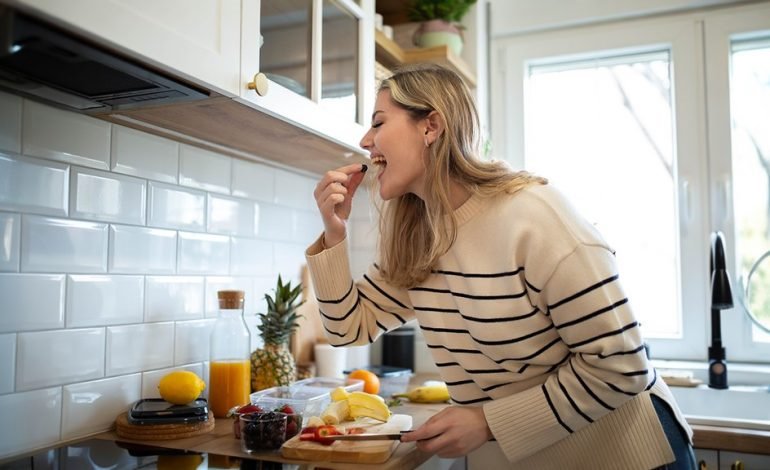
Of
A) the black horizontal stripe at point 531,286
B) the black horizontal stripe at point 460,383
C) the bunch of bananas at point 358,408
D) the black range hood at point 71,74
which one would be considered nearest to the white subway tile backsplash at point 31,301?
the black range hood at point 71,74

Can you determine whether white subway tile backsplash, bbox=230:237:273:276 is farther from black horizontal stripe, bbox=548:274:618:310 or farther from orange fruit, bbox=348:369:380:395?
black horizontal stripe, bbox=548:274:618:310

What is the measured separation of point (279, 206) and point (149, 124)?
61 centimetres

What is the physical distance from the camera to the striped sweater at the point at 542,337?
1064mm

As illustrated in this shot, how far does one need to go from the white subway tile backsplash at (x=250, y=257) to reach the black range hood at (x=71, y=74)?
582 mm

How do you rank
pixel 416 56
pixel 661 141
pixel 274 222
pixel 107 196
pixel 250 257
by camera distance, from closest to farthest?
pixel 107 196 < pixel 250 257 < pixel 274 222 < pixel 416 56 < pixel 661 141

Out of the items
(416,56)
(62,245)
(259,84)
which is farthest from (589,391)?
(416,56)

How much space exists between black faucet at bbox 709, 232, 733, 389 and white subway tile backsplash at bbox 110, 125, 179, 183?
1.56m

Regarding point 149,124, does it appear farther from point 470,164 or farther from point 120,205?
point 470,164

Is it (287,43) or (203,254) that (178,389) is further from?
(287,43)

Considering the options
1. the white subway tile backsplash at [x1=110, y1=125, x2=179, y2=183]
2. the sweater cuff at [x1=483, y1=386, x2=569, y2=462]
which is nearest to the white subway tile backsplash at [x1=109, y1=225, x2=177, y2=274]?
the white subway tile backsplash at [x1=110, y1=125, x2=179, y2=183]

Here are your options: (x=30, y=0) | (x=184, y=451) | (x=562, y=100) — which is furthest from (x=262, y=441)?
(x=562, y=100)

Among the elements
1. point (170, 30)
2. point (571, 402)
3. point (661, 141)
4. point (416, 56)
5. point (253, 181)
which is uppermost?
point (416, 56)

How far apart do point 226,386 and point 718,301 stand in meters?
1.42

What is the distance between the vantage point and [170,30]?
1013 millimetres
